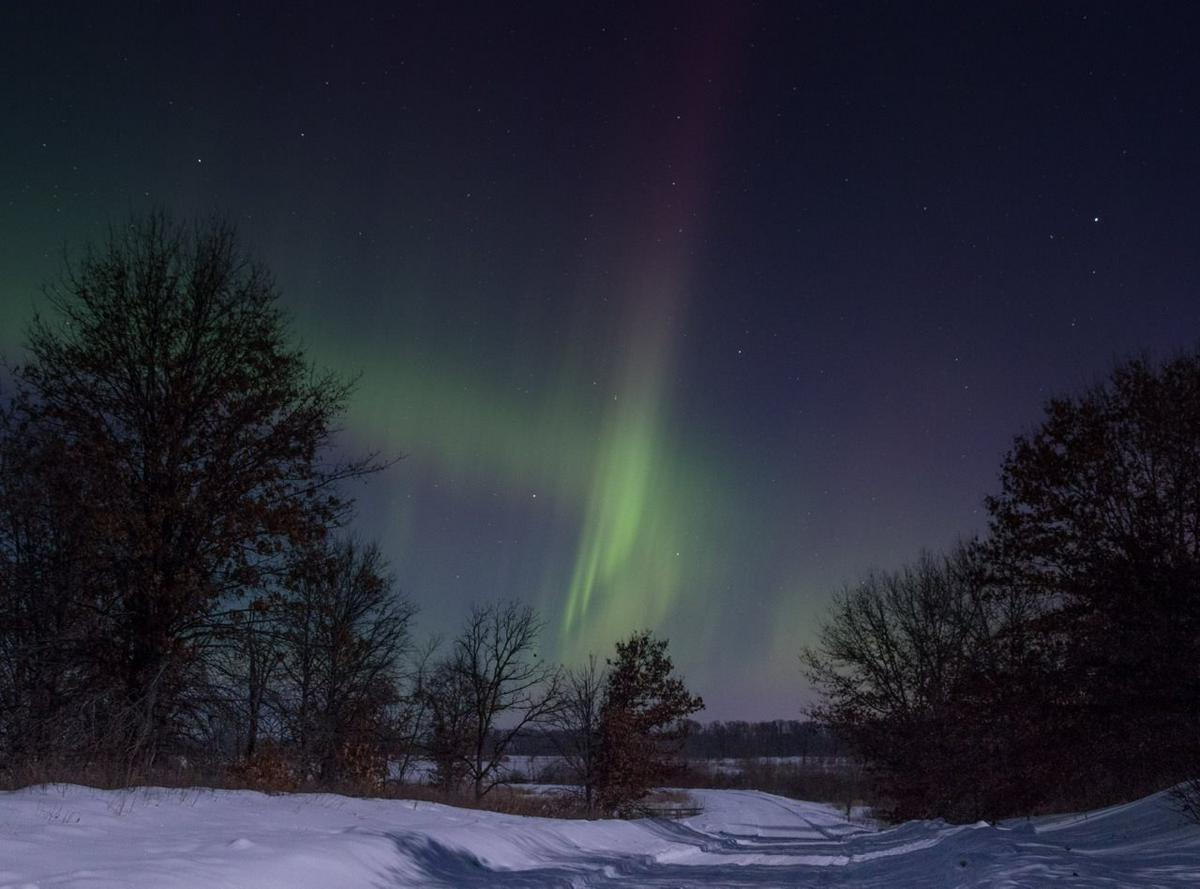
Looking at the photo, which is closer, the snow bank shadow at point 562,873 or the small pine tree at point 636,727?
the snow bank shadow at point 562,873

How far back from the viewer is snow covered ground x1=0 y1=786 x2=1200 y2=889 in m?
6.36

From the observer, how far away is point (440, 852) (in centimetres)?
1005

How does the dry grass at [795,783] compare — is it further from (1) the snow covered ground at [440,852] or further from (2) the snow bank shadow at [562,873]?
(2) the snow bank shadow at [562,873]

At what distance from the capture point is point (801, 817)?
151ft

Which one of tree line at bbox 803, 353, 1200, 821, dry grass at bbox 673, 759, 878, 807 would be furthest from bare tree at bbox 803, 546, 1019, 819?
dry grass at bbox 673, 759, 878, 807

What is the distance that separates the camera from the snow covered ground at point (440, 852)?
6.36m

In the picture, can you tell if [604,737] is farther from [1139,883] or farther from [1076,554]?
[1139,883]

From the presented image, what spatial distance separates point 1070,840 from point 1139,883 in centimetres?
760

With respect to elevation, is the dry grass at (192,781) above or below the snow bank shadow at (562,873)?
above

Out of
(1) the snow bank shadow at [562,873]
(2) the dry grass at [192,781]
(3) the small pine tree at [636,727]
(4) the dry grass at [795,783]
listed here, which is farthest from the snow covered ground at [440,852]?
(4) the dry grass at [795,783]

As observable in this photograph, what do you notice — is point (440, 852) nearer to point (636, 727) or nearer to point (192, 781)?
point (192, 781)

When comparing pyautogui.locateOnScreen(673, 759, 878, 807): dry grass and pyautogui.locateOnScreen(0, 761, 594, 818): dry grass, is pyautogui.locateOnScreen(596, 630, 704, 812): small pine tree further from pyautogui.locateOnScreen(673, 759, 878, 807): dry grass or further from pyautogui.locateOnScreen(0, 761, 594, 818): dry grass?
pyautogui.locateOnScreen(673, 759, 878, 807): dry grass

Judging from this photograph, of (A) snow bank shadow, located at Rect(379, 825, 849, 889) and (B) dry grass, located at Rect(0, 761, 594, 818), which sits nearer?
(A) snow bank shadow, located at Rect(379, 825, 849, 889)

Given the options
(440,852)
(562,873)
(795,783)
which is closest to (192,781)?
(440,852)
